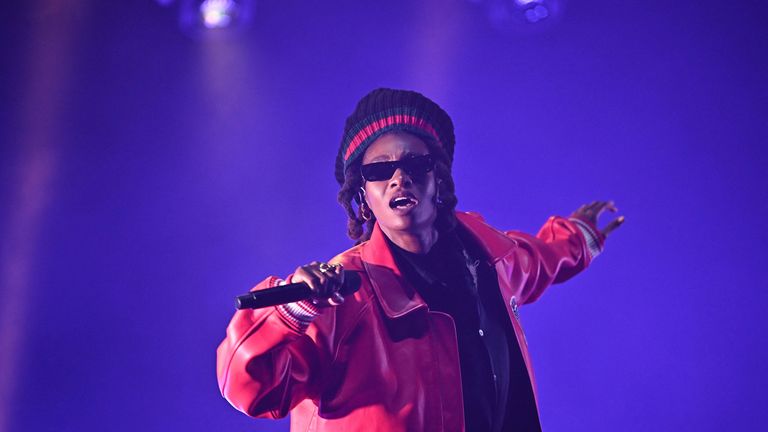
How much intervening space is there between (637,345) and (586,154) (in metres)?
0.90

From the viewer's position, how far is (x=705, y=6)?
2.97 metres

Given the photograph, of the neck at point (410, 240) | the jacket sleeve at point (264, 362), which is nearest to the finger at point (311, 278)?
the jacket sleeve at point (264, 362)

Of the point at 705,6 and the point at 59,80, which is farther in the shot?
the point at 705,6

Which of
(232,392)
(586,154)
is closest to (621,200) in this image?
(586,154)

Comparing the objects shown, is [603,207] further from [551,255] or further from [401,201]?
[401,201]

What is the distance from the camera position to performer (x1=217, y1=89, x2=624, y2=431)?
1433 millimetres

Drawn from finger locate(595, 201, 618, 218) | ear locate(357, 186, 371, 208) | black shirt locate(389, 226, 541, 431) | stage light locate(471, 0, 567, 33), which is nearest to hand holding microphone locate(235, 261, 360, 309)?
black shirt locate(389, 226, 541, 431)

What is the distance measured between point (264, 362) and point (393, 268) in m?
0.51

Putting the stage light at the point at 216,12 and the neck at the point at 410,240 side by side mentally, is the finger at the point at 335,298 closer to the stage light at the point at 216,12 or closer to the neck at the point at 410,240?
the neck at the point at 410,240

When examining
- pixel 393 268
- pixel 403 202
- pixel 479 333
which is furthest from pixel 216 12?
pixel 479 333

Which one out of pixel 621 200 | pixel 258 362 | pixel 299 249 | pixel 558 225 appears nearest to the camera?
pixel 258 362

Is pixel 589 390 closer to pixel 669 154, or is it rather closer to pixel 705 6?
pixel 669 154

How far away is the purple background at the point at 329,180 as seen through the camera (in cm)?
237

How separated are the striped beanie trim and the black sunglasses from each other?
0.12 metres
